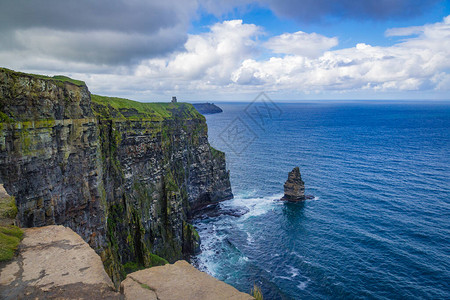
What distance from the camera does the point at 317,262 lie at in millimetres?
53156

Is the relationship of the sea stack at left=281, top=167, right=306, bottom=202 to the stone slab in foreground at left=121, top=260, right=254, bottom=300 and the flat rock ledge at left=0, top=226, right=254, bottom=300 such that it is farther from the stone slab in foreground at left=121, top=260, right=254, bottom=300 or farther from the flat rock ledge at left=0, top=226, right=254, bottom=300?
the stone slab in foreground at left=121, top=260, right=254, bottom=300

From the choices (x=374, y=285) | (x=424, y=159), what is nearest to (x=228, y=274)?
(x=374, y=285)

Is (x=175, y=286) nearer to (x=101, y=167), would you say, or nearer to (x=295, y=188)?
(x=101, y=167)

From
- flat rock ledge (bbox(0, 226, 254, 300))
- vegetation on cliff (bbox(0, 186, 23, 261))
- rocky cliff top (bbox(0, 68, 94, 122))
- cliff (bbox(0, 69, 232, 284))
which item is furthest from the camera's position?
cliff (bbox(0, 69, 232, 284))

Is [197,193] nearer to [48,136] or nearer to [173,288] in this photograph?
[48,136]

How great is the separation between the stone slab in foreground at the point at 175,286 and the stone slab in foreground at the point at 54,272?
4.01 ft

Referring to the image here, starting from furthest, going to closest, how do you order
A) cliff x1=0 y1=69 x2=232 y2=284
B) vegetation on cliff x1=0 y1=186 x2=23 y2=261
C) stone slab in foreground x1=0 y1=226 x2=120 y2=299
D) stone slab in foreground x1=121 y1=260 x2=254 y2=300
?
cliff x1=0 y1=69 x2=232 y2=284
vegetation on cliff x1=0 y1=186 x2=23 y2=261
stone slab in foreground x1=121 y1=260 x2=254 y2=300
stone slab in foreground x1=0 y1=226 x2=120 y2=299

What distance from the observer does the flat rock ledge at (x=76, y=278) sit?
9.16 m

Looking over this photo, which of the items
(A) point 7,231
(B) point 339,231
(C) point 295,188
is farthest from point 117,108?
(C) point 295,188

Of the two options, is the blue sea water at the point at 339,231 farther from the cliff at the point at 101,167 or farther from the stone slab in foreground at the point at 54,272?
the stone slab in foreground at the point at 54,272

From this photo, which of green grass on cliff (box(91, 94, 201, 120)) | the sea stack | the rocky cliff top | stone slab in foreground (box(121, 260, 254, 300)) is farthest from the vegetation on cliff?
the sea stack

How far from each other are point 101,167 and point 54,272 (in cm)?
2935

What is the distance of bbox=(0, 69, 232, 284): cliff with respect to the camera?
25609mm

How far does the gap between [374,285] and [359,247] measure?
11561 millimetres
